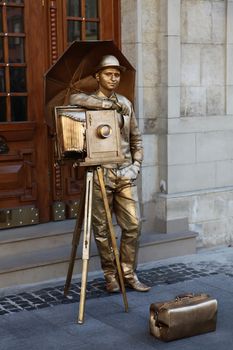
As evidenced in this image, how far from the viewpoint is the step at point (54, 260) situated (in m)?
6.32

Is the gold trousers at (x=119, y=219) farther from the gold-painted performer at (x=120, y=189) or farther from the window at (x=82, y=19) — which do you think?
the window at (x=82, y=19)

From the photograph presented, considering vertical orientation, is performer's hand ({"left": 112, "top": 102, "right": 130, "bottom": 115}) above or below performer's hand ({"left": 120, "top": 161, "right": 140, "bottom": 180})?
above

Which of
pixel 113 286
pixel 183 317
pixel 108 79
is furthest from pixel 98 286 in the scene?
pixel 108 79

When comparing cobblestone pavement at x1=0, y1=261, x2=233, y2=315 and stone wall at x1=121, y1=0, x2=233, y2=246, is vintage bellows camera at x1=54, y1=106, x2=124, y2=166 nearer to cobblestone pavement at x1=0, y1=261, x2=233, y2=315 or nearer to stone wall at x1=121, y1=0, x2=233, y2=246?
cobblestone pavement at x1=0, y1=261, x2=233, y2=315

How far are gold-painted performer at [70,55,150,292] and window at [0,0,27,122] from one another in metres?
1.48

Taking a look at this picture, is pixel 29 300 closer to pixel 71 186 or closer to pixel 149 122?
pixel 71 186

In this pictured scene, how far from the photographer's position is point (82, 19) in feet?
24.2

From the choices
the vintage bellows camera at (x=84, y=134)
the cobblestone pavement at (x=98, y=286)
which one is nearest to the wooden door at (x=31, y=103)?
the cobblestone pavement at (x=98, y=286)

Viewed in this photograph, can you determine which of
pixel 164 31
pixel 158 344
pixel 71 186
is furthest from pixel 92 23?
pixel 158 344

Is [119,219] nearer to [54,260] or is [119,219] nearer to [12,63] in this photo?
[54,260]

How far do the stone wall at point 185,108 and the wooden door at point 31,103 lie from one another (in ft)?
2.53

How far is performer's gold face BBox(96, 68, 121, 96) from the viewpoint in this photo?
228 inches

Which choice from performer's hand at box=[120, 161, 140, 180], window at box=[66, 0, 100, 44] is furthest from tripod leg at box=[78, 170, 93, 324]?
window at box=[66, 0, 100, 44]

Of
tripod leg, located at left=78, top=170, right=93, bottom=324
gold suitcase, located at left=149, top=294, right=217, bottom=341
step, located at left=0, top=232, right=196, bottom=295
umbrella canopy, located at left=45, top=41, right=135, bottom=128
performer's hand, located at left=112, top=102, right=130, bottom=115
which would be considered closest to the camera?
gold suitcase, located at left=149, top=294, right=217, bottom=341
